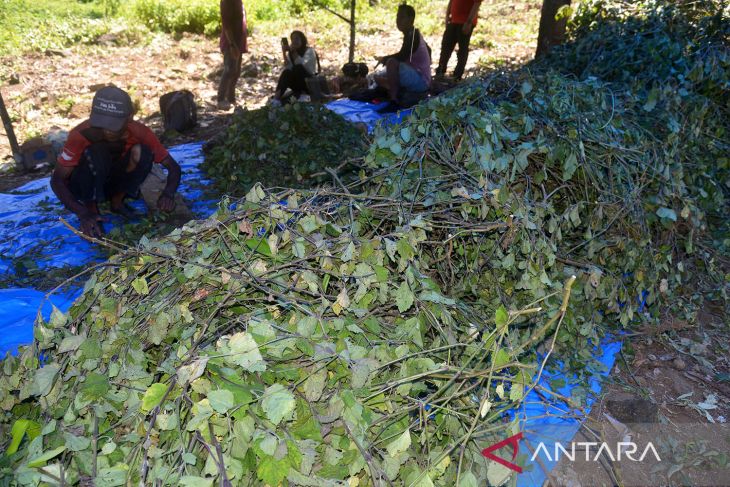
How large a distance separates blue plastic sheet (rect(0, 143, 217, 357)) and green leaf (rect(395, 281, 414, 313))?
171cm

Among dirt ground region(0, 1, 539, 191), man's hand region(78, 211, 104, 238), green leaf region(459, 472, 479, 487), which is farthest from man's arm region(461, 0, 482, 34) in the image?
green leaf region(459, 472, 479, 487)

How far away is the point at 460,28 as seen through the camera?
7.82m

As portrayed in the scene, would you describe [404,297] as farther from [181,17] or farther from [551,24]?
[181,17]

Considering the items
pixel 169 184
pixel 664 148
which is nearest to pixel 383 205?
pixel 664 148

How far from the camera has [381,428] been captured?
150 centimetres

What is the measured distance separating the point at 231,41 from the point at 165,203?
155 inches

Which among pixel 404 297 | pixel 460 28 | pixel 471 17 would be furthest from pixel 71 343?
pixel 460 28

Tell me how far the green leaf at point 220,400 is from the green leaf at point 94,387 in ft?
1.35

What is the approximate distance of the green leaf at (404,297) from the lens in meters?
1.74

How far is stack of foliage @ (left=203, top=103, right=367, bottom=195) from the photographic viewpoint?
461cm

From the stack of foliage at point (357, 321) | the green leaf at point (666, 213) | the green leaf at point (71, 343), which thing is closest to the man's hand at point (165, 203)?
the stack of foliage at point (357, 321)

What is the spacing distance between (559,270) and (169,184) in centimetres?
276

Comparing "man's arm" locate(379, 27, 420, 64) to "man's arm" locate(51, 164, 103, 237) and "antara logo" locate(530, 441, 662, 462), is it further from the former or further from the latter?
"antara logo" locate(530, 441, 662, 462)

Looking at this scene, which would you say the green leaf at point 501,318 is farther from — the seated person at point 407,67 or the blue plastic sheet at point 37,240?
→ the seated person at point 407,67
